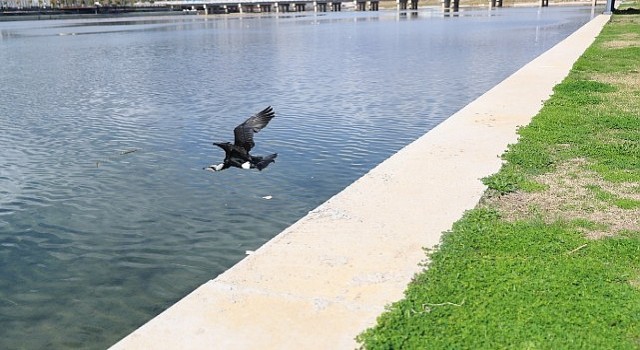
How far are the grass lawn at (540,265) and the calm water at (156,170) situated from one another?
2.53 meters

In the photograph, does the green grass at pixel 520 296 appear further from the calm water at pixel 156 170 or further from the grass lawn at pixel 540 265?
the calm water at pixel 156 170

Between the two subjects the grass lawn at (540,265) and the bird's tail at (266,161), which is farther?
the bird's tail at (266,161)

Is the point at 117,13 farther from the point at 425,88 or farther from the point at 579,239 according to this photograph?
the point at 579,239

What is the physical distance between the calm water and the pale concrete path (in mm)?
1017

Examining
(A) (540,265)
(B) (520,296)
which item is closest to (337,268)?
(B) (520,296)

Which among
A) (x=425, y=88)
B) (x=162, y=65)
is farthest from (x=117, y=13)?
(x=425, y=88)

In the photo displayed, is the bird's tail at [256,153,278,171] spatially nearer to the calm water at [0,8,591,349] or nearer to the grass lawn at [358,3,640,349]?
the calm water at [0,8,591,349]

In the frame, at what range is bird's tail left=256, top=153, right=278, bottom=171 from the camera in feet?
33.5

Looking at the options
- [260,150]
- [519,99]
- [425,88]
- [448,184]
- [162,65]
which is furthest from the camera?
[162,65]

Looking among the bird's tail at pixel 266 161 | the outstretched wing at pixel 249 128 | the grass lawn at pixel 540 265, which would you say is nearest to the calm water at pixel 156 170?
the bird's tail at pixel 266 161

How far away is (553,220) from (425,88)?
12785 millimetres

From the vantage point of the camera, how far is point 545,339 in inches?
161

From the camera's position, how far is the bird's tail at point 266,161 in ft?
33.5

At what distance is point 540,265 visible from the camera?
5227 mm
